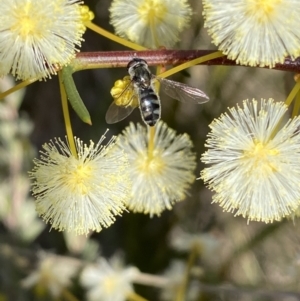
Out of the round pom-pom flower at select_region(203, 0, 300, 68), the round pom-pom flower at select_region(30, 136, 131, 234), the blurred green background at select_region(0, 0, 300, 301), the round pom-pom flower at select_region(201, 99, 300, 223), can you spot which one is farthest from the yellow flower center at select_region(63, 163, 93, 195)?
the blurred green background at select_region(0, 0, 300, 301)

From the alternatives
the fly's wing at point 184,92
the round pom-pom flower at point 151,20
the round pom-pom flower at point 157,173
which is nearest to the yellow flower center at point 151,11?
the round pom-pom flower at point 151,20

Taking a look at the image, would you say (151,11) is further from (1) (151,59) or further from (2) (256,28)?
(2) (256,28)

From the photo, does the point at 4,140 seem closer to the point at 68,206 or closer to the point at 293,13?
the point at 68,206

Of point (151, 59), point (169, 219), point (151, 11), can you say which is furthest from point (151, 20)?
point (169, 219)

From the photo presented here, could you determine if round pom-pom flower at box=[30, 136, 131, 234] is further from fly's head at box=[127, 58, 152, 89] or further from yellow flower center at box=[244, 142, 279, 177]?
yellow flower center at box=[244, 142, 279, 177]

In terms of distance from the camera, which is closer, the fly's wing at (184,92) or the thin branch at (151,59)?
the thin branch at (151,59)

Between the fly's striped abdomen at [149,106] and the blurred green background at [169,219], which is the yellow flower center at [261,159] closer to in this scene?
the fly's striped abdomen at [149,106]
